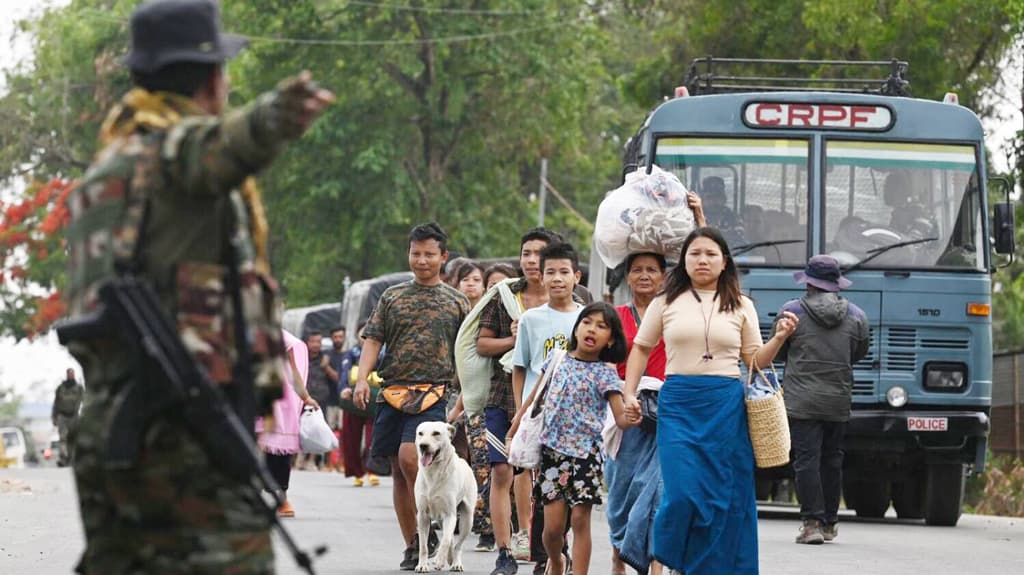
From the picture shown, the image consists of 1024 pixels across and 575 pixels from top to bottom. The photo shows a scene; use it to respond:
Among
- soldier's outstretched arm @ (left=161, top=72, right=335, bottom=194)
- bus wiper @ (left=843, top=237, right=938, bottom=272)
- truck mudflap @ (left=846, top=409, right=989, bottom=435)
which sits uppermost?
bus wiper @ (left=843, top=237, right=938, bottom=272)

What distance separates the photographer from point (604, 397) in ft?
31.9

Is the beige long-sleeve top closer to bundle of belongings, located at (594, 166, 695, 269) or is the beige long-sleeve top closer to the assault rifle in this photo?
bundle of belongings, located at (594, 166, 695, 269)

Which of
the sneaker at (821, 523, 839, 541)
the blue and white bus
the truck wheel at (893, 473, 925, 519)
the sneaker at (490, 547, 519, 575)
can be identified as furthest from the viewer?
the truck wheel at (893, 473, 925, 519)

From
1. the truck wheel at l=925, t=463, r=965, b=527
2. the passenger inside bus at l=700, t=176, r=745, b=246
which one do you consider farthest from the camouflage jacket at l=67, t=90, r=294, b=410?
the truck wheel at l=925, t=463, r=965, b=527

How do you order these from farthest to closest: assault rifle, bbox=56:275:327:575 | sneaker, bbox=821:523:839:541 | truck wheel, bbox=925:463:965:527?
1. truck wheel, bbox=925:463:965:527
2. sneaker, bbox=821:523:839:541
3. assault rifle, bbox=56:275:327:575

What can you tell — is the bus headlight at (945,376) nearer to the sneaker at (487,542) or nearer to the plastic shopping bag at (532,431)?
the sneaker at (487,542)

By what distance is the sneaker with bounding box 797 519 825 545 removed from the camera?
46.4 ft

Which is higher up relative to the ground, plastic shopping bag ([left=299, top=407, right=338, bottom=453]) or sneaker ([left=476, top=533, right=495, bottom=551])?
plastic shopping bag ([left=299, top=407, right=338, bottom=453])

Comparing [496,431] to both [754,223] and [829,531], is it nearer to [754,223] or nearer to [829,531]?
[829,531]

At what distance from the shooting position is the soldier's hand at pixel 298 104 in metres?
→ 4.53

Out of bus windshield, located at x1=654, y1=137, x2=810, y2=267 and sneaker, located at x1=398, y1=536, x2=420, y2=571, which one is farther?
bus windshield, located at x1=654, y1=137, x2=810, y2=267

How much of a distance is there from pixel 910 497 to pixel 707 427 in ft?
33.6

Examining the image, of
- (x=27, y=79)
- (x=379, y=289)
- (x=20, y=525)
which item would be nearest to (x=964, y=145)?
(x=20, y=525)

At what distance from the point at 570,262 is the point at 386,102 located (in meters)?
32.4
